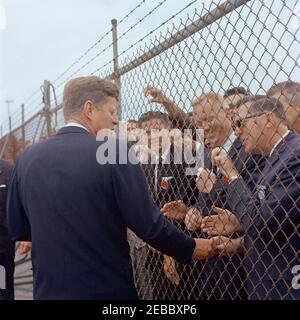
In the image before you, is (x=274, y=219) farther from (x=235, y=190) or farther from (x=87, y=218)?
(x=87, y=218)

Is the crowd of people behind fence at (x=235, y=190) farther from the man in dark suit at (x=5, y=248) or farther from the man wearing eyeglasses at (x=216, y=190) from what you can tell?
the man in dark suit at (x=5, y=248)

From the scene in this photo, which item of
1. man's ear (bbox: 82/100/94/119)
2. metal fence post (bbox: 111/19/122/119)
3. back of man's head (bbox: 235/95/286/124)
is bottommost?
back of man's head (bbox: 235/95/286/124)

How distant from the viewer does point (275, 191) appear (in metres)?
2.13

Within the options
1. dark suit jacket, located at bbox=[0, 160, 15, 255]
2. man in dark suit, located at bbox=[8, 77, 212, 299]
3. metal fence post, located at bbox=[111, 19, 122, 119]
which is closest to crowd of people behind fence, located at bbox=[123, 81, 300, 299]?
man in dark suit, located at bbox=[8, 77, 212, 299]

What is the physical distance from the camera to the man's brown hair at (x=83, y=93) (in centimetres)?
246

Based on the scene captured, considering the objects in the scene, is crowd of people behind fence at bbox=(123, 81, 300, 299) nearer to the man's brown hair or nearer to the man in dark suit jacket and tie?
the man in dark suit jacket and tie

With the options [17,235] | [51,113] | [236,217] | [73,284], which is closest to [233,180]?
[236,217]

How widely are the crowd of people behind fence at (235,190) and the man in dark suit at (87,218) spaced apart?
27 centimetres

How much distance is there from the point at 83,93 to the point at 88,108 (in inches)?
3.1

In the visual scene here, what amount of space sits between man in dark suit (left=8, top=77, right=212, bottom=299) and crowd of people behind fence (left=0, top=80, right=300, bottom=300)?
27 cm

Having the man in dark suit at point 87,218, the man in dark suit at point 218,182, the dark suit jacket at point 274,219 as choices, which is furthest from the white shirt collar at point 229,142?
the man in dark suit at point 87,218

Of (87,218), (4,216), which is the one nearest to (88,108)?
(87,218)

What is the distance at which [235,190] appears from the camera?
2.31 metres

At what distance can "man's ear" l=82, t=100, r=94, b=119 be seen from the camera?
2.45 meters
